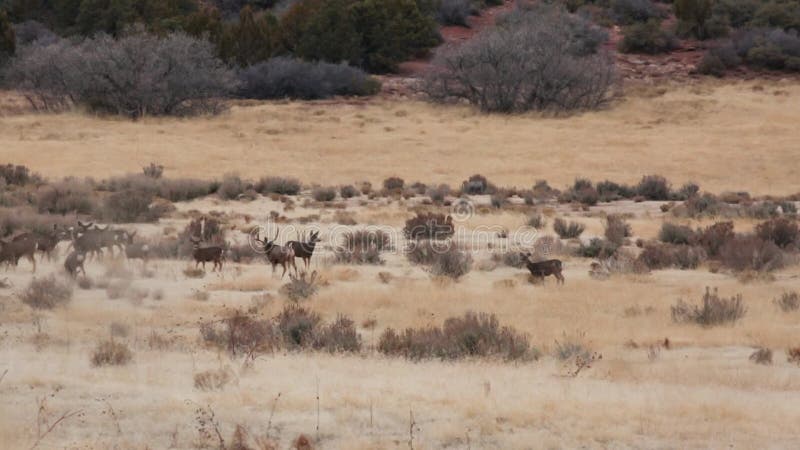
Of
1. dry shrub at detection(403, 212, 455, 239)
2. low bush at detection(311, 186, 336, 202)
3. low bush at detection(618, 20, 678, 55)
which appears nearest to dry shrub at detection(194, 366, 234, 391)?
dry shrub at detection(403, 212, 455, 239)

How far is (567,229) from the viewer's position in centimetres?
1930

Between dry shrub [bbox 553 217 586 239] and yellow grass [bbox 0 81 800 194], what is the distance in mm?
10019

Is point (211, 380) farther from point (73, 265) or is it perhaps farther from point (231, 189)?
point (231, 189)

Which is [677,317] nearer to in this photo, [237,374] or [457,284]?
[457,284]

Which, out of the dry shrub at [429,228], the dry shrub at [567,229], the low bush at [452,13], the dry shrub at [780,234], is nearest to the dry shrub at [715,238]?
the dry shrub at [780,234]

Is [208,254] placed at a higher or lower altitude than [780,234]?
higher

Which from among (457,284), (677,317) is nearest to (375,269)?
(457,284)

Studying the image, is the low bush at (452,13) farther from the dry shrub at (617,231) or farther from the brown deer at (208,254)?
the brown deer at (208,254)

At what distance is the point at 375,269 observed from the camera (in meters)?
15.1

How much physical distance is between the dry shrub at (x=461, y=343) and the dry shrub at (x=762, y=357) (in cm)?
199

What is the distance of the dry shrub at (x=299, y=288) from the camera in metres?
12.2

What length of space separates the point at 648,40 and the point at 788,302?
163 feet

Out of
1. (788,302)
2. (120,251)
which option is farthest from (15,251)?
(788,302)

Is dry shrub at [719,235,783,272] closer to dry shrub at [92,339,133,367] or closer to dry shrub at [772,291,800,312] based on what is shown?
dry shrub at [772,291,800,312]
